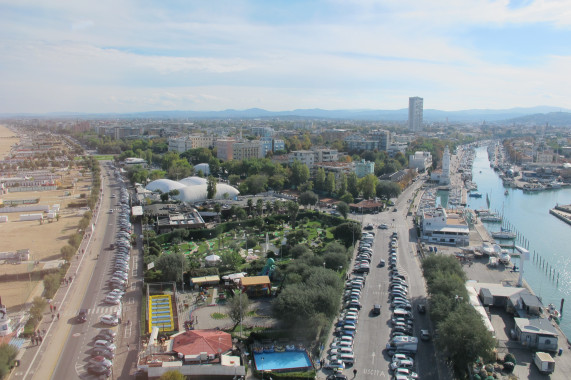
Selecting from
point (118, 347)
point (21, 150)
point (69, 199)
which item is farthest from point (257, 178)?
point (21, 150)

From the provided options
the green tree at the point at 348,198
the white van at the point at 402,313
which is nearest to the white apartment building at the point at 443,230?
the green tree at the point at 348,198

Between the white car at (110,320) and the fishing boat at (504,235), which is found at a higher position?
the white car at (110,320)

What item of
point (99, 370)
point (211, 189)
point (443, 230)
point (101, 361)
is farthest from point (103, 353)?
point (211, 189)

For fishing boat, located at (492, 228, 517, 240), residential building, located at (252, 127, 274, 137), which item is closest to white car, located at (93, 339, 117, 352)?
fishing boat, located at (492, 228, 517, 240)

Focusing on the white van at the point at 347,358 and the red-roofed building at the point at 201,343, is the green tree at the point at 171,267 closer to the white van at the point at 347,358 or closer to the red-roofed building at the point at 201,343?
the red-roofed building at the point at 201,343

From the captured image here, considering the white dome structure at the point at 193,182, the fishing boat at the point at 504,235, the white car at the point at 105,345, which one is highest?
the white dome structure at the point at 193,182

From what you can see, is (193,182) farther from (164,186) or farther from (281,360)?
(281,360)
